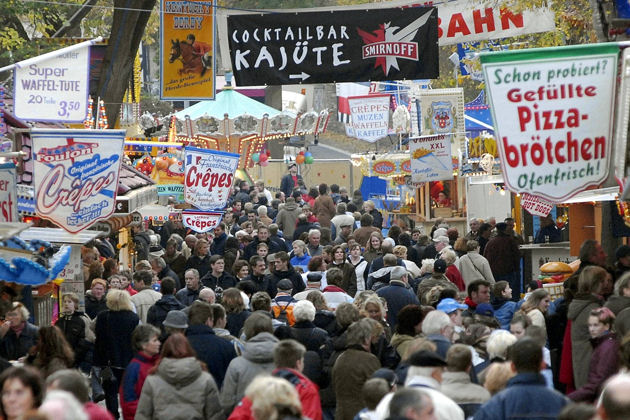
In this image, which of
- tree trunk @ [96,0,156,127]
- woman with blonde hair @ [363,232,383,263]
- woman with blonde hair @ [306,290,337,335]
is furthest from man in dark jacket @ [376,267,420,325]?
tree trunk @ [96,0,156,127]

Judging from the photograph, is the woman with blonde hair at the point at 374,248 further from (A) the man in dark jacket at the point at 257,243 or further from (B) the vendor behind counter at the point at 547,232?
(B) the vendor behind counter at the point at 547,232

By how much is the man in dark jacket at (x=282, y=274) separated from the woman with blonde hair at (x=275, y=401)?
8988 millimetres

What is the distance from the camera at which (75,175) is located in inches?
525

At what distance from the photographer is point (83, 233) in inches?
556

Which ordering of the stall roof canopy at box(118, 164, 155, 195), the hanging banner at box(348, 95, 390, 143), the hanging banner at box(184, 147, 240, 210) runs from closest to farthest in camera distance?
the stall roof canopy at box(118, 164, 155, 195)
the hanging banner at box(184, 147, 240, 210)
the hanging banner at box(348, 95, 390, 143)

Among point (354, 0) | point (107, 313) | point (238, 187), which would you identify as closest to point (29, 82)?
point (107, 313)

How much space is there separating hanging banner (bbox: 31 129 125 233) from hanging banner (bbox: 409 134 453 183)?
12.8 m

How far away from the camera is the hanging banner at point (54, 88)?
14.1 meters

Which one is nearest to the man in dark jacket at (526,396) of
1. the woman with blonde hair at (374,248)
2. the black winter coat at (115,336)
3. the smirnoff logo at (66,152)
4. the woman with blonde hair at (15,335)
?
the woman with blonde hair at (15,335)

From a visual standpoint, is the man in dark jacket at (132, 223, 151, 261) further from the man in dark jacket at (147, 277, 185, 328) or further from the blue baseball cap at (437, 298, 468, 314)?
the blue baseball cap at (437, 298, 468, 314)

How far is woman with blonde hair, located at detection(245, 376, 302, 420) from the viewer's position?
6.80 metres

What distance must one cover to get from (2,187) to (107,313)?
1576 millimetres

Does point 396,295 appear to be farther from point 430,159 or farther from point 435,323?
point 430,159

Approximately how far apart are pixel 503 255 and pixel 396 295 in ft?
19.0
